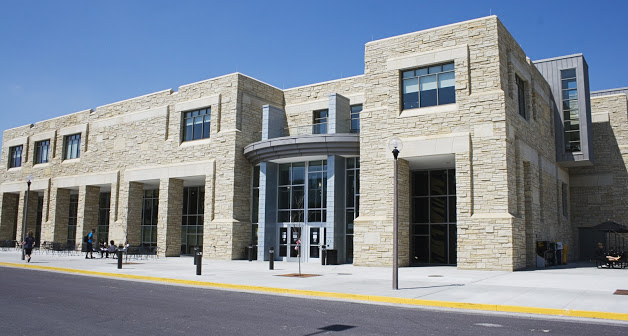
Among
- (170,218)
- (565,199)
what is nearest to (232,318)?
(170,218)

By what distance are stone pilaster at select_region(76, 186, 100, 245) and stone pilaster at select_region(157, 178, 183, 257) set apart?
30.3ft

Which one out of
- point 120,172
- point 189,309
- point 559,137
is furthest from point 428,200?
point 120,172

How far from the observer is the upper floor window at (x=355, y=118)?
2975cm

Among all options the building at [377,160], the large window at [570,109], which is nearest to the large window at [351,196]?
the building at [377,160]

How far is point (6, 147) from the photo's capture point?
160ft

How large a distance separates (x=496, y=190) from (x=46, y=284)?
58.5 feet

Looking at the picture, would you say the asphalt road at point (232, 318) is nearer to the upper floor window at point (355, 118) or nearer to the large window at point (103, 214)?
the upper floor window at point (355, 118)

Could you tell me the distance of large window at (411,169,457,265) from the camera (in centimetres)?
2652

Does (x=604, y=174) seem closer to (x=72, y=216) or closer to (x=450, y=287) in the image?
(x=450, y=287)

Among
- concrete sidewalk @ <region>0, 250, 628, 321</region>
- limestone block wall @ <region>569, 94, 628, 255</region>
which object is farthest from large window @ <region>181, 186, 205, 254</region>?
limestone block wall @ <region>569, 94, 628, 255</region>

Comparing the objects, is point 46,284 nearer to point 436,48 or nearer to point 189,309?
point 189,309

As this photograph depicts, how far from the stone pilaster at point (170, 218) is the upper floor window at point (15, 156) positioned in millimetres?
22441

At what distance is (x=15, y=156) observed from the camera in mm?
47844

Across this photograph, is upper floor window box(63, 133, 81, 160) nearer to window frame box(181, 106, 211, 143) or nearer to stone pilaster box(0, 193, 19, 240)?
stone pilaster box(0, 193, 19, 240)
